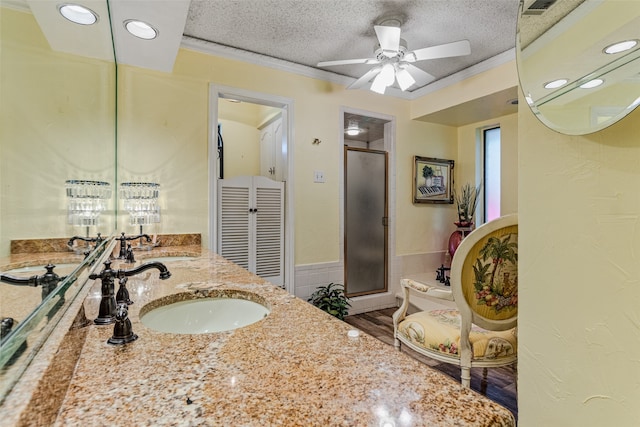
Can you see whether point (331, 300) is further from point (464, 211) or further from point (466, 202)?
point (466, 202)

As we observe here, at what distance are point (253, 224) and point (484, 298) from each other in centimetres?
185

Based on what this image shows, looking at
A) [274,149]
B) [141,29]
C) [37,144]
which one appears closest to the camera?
[37,144]

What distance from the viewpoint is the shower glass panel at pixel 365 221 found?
3.38 m

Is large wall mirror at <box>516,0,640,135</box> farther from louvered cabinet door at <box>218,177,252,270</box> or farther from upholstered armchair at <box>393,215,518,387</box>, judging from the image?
louvered cabinet door at <box>218,177,252,270</box>

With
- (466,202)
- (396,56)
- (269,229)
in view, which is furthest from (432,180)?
(269,229)

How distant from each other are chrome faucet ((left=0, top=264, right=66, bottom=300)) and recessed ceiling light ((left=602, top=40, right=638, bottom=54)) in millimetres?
1222

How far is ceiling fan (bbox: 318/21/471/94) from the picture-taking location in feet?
6.66

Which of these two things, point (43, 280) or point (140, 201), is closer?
point (43, 280)

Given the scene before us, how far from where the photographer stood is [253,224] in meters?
2.72

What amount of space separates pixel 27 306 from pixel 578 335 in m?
1.19

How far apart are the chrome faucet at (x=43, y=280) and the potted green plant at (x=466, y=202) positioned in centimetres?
368

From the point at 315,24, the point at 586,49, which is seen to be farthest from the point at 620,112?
the point at 315,24

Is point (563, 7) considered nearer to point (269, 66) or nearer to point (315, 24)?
point (315, 24)

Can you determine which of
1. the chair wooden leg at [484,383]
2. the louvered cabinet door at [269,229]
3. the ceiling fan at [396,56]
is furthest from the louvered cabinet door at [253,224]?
the chair wooden leg at [484,383]
